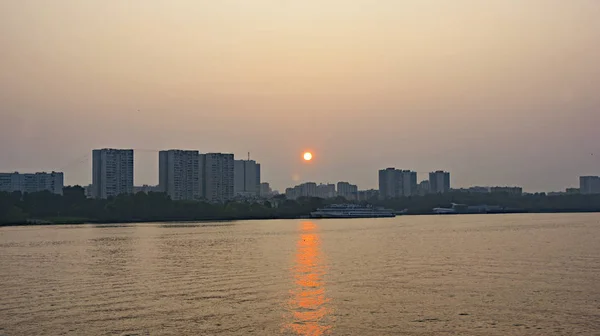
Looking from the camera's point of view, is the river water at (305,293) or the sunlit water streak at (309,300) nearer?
the sunlit water streak at (309,300)

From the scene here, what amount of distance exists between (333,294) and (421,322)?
8.39 m

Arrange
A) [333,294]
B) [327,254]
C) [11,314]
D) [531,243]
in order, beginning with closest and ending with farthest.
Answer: [11,314]
[333,294]
[327,254]
[531,243]

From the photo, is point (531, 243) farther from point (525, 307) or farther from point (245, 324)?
point (245, 324)

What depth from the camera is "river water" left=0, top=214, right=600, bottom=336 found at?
28000 mm

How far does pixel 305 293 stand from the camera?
36500mm

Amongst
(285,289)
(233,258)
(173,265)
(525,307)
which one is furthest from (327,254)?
(525,307)

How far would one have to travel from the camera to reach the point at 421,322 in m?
28.5

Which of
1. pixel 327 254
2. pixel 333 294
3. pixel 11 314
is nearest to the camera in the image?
pixel 11 314

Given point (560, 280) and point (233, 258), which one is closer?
point (560, 280)

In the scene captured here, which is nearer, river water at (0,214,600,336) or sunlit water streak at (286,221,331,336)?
sunlit water streak at (286,221,331,336)

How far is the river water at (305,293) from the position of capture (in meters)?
28.0

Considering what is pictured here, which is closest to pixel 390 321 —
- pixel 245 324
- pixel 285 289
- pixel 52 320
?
pixel 245 324

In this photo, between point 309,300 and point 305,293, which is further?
point 305,293

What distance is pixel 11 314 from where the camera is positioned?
30.6 metres
